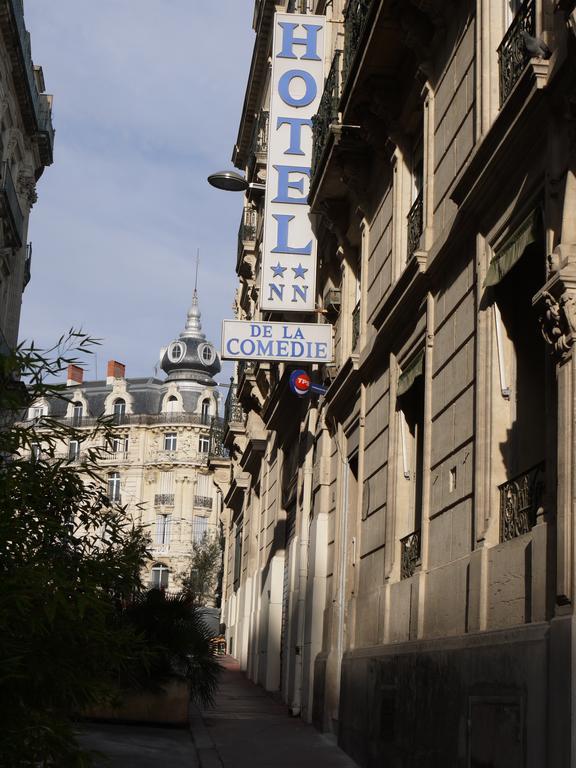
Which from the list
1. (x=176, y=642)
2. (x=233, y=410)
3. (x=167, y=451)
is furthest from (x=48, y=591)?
(x=167, y=451)

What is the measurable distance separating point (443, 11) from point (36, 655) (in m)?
8.01

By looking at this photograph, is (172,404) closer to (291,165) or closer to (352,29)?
(291,165)

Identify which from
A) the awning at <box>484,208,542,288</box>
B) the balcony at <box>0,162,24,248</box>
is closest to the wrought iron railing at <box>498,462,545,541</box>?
the awning at <box>484,208,542,288</box>

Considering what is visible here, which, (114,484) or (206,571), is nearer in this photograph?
(206,571)

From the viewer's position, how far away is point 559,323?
7770 millimetres

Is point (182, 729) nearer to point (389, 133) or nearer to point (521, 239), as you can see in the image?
point (389, 133)

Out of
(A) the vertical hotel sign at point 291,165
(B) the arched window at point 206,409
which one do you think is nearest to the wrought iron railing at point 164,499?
(B) the arched window at point 206,409

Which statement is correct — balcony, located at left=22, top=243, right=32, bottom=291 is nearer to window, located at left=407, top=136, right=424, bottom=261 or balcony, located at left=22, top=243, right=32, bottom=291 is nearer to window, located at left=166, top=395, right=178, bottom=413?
window, located at left=407, top=136, right=424, bottom=261

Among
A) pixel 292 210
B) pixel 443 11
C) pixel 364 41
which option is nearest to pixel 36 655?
pixel 443 11

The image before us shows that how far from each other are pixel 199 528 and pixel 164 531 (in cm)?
258

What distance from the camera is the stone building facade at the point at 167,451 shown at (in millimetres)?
87188

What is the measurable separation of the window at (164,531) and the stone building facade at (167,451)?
0.02 meters

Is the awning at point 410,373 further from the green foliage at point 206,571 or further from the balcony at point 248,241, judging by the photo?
the green foliage at point 206,571

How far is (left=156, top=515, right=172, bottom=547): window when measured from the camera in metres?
87.6
